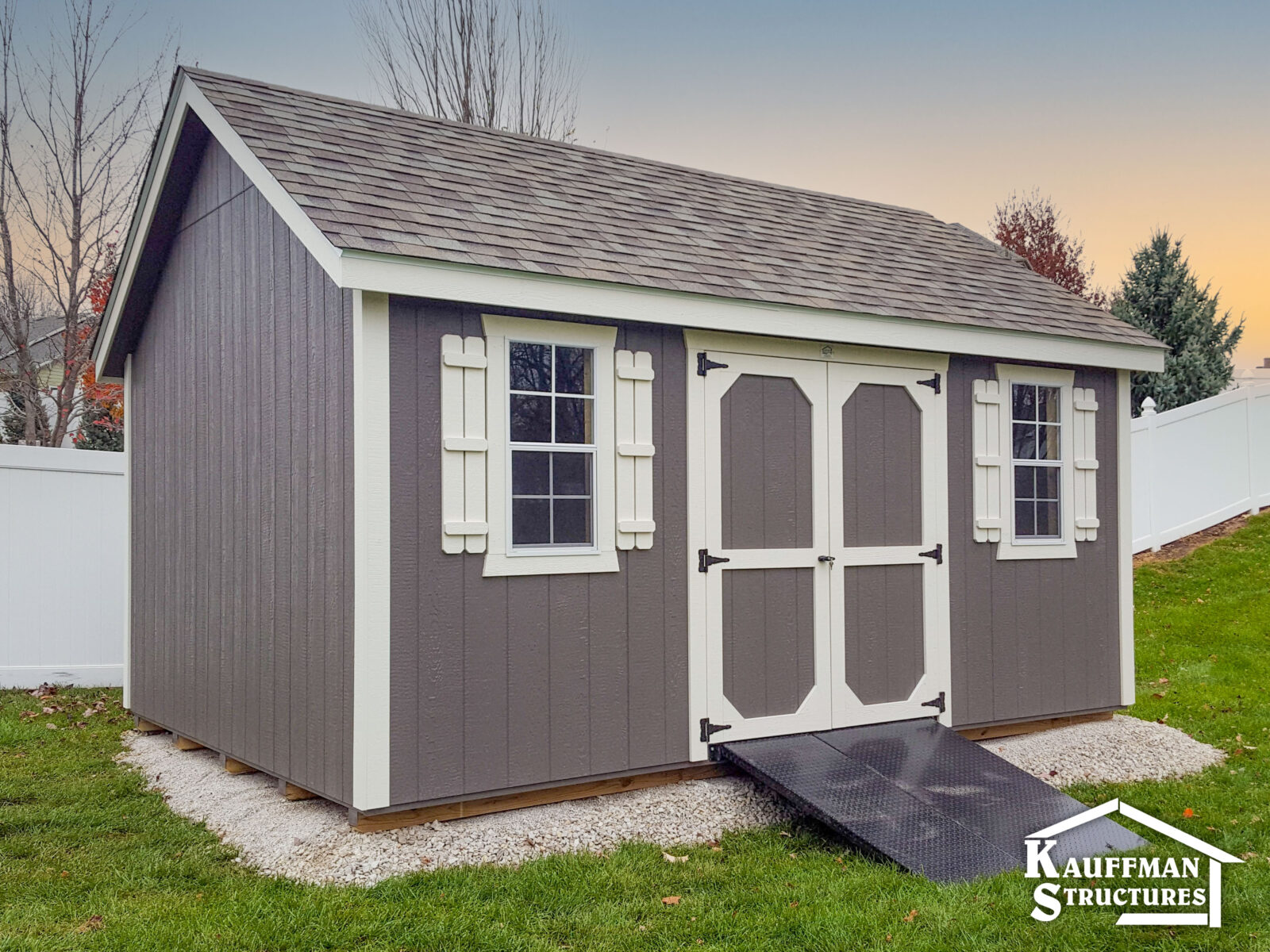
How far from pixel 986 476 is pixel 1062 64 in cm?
999

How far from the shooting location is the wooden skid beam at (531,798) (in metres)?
4.76

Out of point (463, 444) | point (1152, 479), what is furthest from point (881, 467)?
point (1152, 479)

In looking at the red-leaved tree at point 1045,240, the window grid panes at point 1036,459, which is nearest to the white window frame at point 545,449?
the window grid panes at point 1036,459

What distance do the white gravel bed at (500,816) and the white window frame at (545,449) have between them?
1.21 meters

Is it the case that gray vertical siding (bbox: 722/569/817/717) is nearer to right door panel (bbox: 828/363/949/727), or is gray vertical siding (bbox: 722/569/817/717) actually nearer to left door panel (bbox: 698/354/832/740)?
left door panel (bbox: 698/354/832/740)

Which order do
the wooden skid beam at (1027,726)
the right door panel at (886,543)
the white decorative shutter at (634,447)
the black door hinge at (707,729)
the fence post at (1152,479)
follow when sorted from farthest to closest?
1. the fence post at (1152,479)
2. the wooden skid beam at (1027,726)
3. the right door panel at (886,543)
4. the black door hinge at (707,729)
5. the white decorative shutter at (634,447)

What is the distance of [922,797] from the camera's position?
520cm

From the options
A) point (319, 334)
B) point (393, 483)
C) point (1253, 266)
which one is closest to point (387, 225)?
point (319, 334)

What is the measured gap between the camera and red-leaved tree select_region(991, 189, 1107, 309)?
21.1 m

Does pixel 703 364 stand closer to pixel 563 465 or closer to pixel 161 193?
pixel 563 465

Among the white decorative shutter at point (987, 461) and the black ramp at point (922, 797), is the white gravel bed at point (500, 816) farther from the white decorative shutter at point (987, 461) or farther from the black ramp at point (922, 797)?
the white decorative shutter at point (987, 461)

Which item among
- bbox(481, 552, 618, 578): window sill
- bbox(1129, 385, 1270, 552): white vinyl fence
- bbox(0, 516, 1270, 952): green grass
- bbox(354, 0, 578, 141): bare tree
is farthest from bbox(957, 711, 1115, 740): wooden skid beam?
bbox(354, 0, 578, 141): bare tree

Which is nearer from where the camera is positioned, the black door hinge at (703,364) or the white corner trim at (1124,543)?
the black door hinge at (703,364)

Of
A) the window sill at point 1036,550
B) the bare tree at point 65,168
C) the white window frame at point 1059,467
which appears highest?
the bare tree at point 65,168
